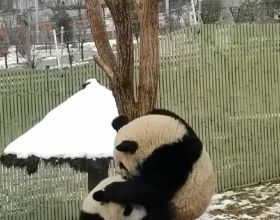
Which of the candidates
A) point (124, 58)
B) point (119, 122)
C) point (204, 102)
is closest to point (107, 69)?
point (124, 58)

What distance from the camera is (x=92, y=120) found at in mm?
A: 4617

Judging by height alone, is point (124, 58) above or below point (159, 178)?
above

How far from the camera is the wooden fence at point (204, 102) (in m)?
6.33

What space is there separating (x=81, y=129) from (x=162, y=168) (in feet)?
7.97

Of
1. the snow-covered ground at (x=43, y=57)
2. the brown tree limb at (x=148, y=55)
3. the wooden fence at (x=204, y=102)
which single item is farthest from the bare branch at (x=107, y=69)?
the snow-covered ground at (x=43, y=57)

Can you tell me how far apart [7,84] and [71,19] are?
10673mm

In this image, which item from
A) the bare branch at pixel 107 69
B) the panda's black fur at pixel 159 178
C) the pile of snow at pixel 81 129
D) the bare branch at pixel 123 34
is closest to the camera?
the panda's black fur at pixel 159 178

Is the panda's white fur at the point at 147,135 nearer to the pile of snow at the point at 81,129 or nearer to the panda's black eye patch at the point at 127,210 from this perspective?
the panda's black eye patch at the point at 127,210

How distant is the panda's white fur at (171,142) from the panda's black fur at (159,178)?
0.02 metres

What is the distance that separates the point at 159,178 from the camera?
2.26 metres

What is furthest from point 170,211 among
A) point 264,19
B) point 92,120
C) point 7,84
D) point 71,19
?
point 71,19

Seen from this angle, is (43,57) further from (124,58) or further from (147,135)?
(147,135)

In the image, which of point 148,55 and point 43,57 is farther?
point 43,57

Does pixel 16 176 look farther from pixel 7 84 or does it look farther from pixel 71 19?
pixel 71 19
